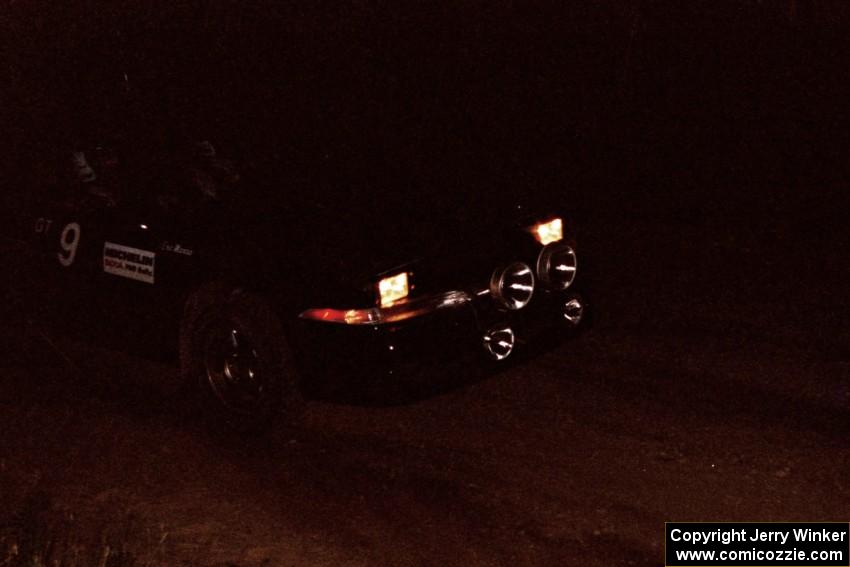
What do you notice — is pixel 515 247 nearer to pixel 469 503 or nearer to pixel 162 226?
pixel 469 503

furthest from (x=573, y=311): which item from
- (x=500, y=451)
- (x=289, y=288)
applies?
(x=289, y=288)

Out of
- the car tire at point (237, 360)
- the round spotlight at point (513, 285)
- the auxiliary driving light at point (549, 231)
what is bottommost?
the car tire at point (237, 360)

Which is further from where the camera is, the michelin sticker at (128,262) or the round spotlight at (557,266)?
the michelin sticker at (128,262)

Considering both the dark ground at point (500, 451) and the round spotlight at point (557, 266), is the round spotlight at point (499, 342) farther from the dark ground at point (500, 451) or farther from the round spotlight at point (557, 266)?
the round spotlight at point (557, 266)

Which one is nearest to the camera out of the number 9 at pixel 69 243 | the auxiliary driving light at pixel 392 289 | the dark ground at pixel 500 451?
the dark ground at pixel 500 451

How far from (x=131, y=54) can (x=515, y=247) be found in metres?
11.0

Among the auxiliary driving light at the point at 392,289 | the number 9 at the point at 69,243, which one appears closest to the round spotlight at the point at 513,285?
the auxiliary driving light at the point at 392,289

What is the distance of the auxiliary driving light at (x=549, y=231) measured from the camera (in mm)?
4812

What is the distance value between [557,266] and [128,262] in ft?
7.18

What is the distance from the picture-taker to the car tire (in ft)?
15.1

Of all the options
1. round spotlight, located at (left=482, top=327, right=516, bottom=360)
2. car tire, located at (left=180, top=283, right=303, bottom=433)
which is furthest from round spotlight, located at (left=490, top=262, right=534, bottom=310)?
car tire, located at (left=180, top=283, right=303, bottom=433)

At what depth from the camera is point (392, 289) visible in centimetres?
430

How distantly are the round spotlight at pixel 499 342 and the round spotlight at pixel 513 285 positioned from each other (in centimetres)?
13

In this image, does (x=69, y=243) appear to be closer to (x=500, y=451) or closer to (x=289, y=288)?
(x=289, y=288)
